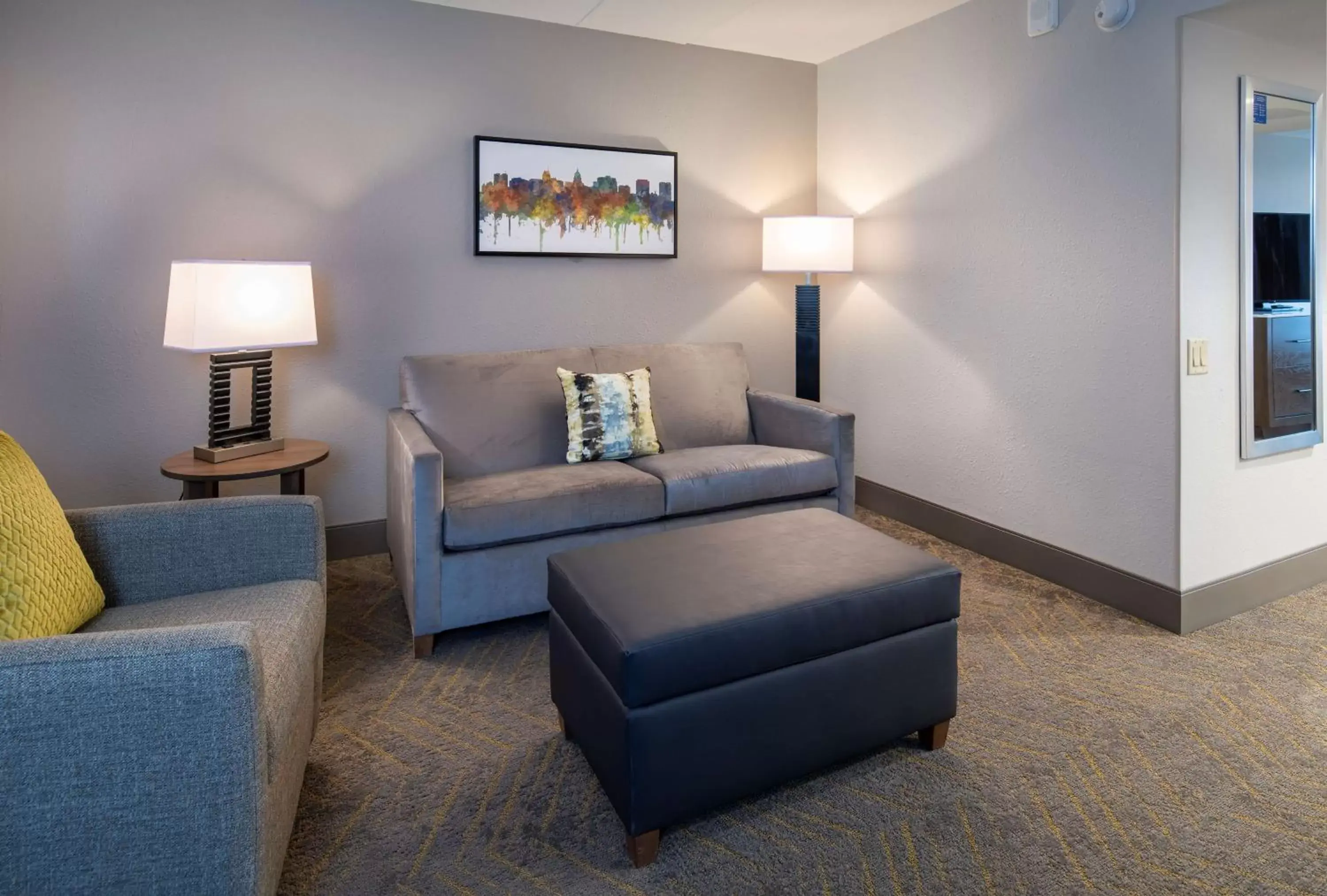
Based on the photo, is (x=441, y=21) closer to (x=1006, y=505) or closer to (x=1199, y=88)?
(x=1199, y=88)

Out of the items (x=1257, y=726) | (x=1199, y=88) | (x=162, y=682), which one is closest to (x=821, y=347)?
(x=1199, y=88)

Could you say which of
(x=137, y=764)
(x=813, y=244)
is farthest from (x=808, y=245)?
(x=137, y=764)

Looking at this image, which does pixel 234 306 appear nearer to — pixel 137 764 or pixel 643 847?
pixel 137 764

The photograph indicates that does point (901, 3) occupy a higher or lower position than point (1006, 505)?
higher

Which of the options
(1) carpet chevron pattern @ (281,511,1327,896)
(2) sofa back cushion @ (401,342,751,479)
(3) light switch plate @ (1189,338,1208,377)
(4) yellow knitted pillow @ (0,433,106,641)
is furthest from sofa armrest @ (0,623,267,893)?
(3) light switch plate @ (1189,338,1208,377)

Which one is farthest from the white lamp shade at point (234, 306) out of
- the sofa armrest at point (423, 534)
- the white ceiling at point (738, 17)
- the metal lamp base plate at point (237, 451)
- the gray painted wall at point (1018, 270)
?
the gray painted wall at point (1018, 270)

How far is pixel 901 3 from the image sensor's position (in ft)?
10.6

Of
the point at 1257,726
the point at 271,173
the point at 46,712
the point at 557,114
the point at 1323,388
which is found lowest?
the point at 1257,726

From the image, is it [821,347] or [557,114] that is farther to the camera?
[821,347]

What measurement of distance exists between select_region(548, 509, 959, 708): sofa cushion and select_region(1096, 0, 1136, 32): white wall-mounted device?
1.89 m

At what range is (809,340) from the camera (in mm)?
3891

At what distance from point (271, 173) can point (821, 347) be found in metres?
2.63

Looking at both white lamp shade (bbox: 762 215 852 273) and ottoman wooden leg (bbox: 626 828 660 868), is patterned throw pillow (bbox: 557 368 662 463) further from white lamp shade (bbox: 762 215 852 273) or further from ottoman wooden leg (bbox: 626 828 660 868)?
ottoman wooden leg (bbox: 626 828 660 868)

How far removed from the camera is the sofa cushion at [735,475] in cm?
282
